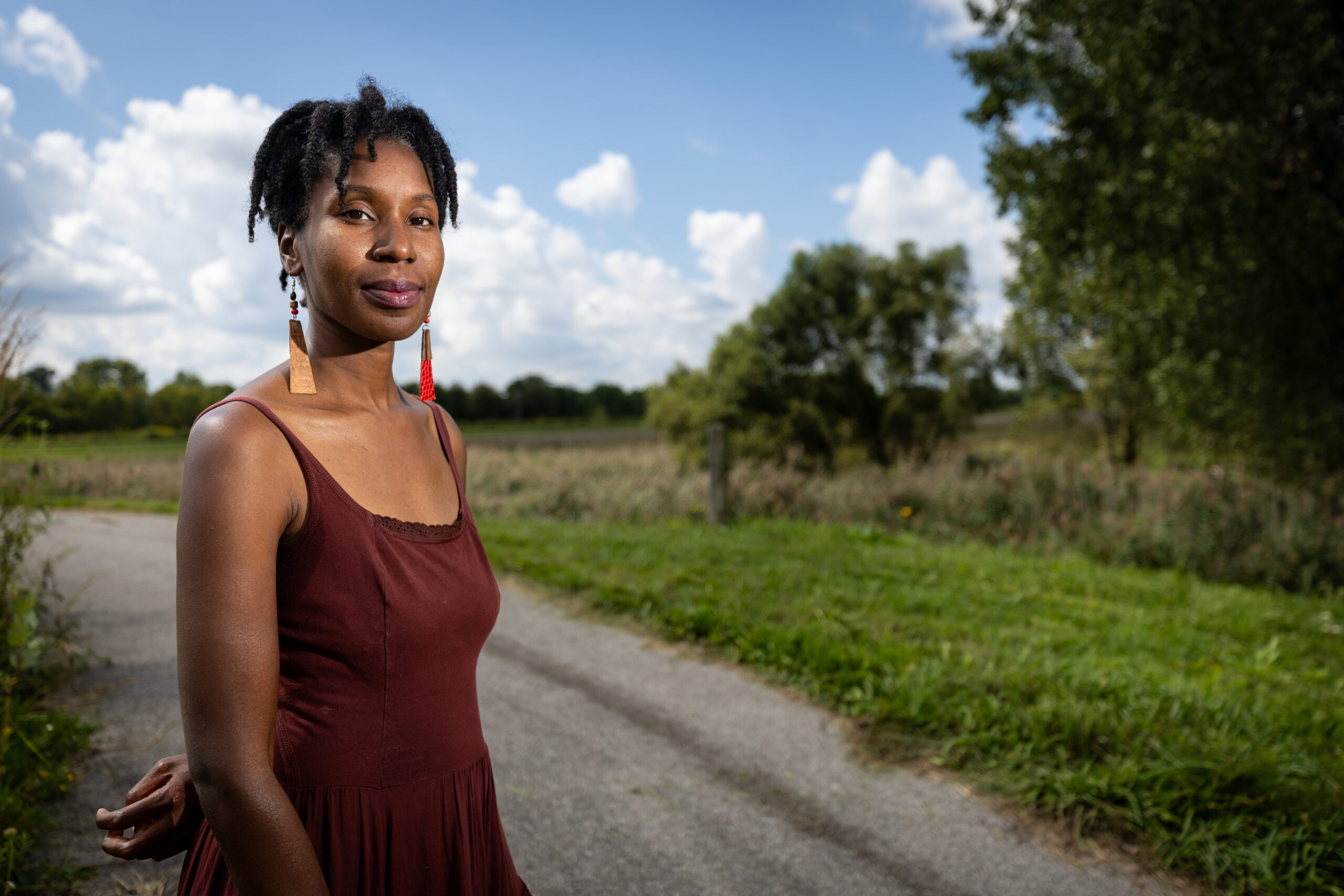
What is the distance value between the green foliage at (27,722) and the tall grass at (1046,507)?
8307mm

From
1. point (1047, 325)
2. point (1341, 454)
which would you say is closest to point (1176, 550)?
point (1341, 454)

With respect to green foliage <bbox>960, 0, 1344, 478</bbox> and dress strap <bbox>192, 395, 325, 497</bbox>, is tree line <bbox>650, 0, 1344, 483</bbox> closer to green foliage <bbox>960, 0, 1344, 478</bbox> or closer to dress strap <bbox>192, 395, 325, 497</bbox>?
green foliage <bbox>960, 0, 1344, 478</bbox>

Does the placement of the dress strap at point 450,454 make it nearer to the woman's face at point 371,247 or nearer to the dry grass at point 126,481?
the woman's face at point 371,247

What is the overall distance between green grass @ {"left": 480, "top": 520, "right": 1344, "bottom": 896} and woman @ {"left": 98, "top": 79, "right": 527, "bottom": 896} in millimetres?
3015

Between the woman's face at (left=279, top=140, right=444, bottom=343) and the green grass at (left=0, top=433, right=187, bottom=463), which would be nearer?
the woman's face at (left=279, top=140, right=444, bottom=343)

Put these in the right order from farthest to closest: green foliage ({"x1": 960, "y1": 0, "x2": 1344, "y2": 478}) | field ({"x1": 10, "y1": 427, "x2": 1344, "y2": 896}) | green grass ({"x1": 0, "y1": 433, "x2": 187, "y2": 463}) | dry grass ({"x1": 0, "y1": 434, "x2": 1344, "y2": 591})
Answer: green foliage ({"x1": 960, "y1": 0, "x2": 1344, "y2": 478}), dry grass ({"x1": 0, "y1": 434, "x2": 1344, "y2": 591}), green grass ({"x1": 0, "y1": 433, "x2": 187, "y2": 463}), field ({"x1": 10, "y1": 427, "x2": 1344, "y2": 896})

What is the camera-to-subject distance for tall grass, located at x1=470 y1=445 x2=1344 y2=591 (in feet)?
29.4

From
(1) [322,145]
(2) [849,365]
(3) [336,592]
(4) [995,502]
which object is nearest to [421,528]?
(3) [336,592]

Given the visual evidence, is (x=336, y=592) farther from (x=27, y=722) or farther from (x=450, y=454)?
(x=27, y=722)

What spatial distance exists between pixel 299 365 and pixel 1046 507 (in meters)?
11.2

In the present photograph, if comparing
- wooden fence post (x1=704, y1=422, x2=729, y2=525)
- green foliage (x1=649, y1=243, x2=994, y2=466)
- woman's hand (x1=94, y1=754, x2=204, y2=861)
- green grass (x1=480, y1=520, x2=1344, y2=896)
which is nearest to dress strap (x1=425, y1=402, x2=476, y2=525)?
woman's hand (x1=94, y1=754, x2=204, y2=861)

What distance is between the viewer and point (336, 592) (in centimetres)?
129

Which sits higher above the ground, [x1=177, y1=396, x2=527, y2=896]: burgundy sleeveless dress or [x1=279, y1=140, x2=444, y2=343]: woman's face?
[x1=279, y1=140, x2=444, y2=343]: woman's face

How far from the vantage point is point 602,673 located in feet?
17.0
